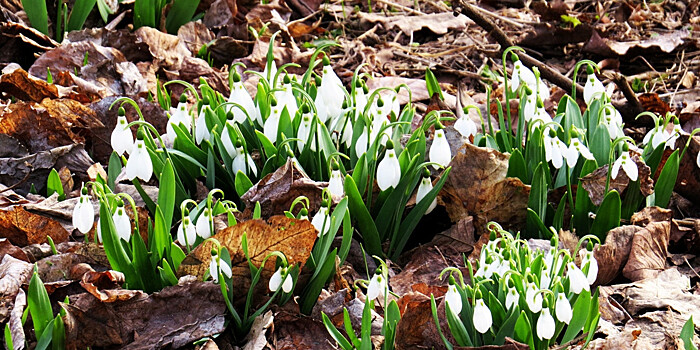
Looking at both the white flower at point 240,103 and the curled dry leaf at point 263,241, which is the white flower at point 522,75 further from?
the curled dry leaf at point 263,241

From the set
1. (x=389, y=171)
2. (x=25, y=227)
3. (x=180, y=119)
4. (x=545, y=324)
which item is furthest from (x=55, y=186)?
(x=545, y=324)

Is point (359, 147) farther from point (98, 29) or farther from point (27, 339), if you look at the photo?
point (98, 29)

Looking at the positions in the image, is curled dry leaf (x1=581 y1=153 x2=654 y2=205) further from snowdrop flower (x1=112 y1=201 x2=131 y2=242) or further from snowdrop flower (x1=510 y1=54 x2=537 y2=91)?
snowdrop flower (x1=112 y1=201 x2=131 y2=242)

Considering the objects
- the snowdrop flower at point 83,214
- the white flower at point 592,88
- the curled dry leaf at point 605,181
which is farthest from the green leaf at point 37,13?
the curled dry leaf at point 605,181

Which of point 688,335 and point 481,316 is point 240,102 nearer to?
point 481,316

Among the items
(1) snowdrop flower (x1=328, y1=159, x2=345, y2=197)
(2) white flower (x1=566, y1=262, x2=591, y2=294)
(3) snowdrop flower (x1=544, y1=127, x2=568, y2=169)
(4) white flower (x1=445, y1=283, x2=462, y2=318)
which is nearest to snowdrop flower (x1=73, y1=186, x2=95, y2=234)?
(1) snowdrop flower (x1=328, y1=159, x2=345, y2=197)
